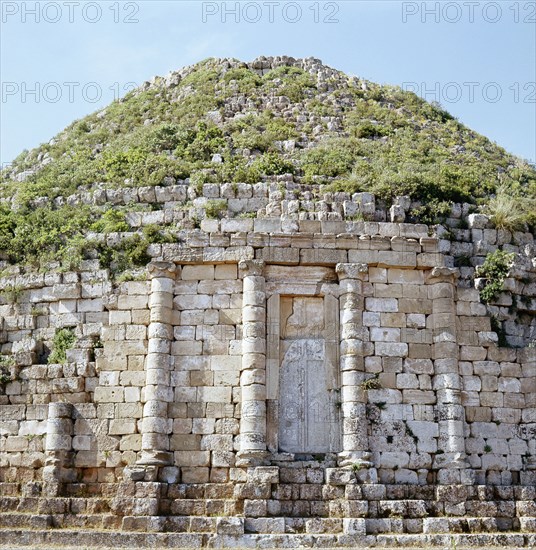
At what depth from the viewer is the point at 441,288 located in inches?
789

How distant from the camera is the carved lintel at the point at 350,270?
64.7ft

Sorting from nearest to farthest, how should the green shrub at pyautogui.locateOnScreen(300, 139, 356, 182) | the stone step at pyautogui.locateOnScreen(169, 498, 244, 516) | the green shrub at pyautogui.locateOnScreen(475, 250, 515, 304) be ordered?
the stone step at pyautogui.locateOnScreen(169, 498, 244, 516) → the green shrub at pyautogui.locateOnScreen(475, 250, 515, 304) → the green shrub at pyautogui.locateOnScreen(300, 139, 356, 182)

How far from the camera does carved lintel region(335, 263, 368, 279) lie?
19.7 m

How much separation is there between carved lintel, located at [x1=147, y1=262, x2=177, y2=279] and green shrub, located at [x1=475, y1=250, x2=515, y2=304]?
769 cm

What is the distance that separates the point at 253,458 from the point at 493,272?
7904 mm

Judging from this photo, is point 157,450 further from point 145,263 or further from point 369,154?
point 369,154

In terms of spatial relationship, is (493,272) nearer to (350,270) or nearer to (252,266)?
(350,270)

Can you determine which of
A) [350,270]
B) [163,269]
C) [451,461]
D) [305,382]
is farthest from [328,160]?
[451,461]

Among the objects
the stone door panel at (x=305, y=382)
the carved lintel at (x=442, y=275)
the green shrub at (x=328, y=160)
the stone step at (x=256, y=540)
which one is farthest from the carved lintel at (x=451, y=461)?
the green shrub at (x=328, y=160)

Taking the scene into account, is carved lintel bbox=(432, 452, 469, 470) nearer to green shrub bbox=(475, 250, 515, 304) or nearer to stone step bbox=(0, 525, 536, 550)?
stone step bbox=(0, 525, 536, 550)

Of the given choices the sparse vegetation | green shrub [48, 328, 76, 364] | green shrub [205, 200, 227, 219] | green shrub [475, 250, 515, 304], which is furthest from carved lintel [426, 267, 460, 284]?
green shrub [48, 328, 76, 364]

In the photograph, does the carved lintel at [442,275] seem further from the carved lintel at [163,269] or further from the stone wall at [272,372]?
the carved lintel at [163,269]

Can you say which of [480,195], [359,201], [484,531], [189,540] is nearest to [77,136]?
[359,201]

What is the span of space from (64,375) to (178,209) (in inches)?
222
